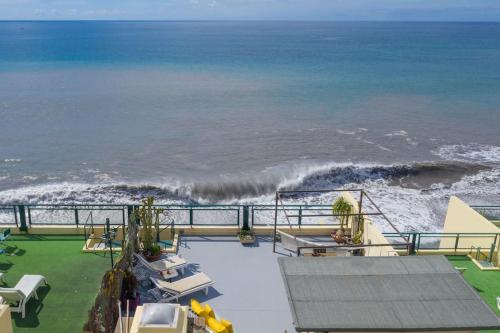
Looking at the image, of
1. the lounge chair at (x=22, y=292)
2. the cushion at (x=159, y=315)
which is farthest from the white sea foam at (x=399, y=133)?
the cushion at (x=159, y=315)

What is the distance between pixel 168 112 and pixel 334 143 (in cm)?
1948

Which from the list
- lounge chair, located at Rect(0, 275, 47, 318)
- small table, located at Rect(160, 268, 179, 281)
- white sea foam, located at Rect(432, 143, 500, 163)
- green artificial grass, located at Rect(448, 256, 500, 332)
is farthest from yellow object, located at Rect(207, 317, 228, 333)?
white sea foam, located at Rect(432, 143, 500, 163)

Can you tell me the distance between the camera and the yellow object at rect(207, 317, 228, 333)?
32.6 feet

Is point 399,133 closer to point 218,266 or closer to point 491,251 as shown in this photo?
point 491,251

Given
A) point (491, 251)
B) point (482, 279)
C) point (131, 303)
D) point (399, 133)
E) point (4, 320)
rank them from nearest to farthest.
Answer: point (4, 320) < point (131, 303) < point (482, 279) < point (491, 251) < point (399, 133)

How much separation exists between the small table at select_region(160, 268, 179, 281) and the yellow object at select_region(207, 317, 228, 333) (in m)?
2.51

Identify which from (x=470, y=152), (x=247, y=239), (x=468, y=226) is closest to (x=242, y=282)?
(x=247, y=239)

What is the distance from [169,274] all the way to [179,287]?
29.3 inches

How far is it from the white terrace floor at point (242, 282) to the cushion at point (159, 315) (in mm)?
3055

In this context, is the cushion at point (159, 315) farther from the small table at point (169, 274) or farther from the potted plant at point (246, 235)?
the potted plant at point (246, 235)

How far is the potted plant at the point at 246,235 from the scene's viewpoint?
14.6m

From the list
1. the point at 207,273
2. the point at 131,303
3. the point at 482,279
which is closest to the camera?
the point at 131,303

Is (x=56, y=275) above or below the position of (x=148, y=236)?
below

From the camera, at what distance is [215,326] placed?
32.9 ft
